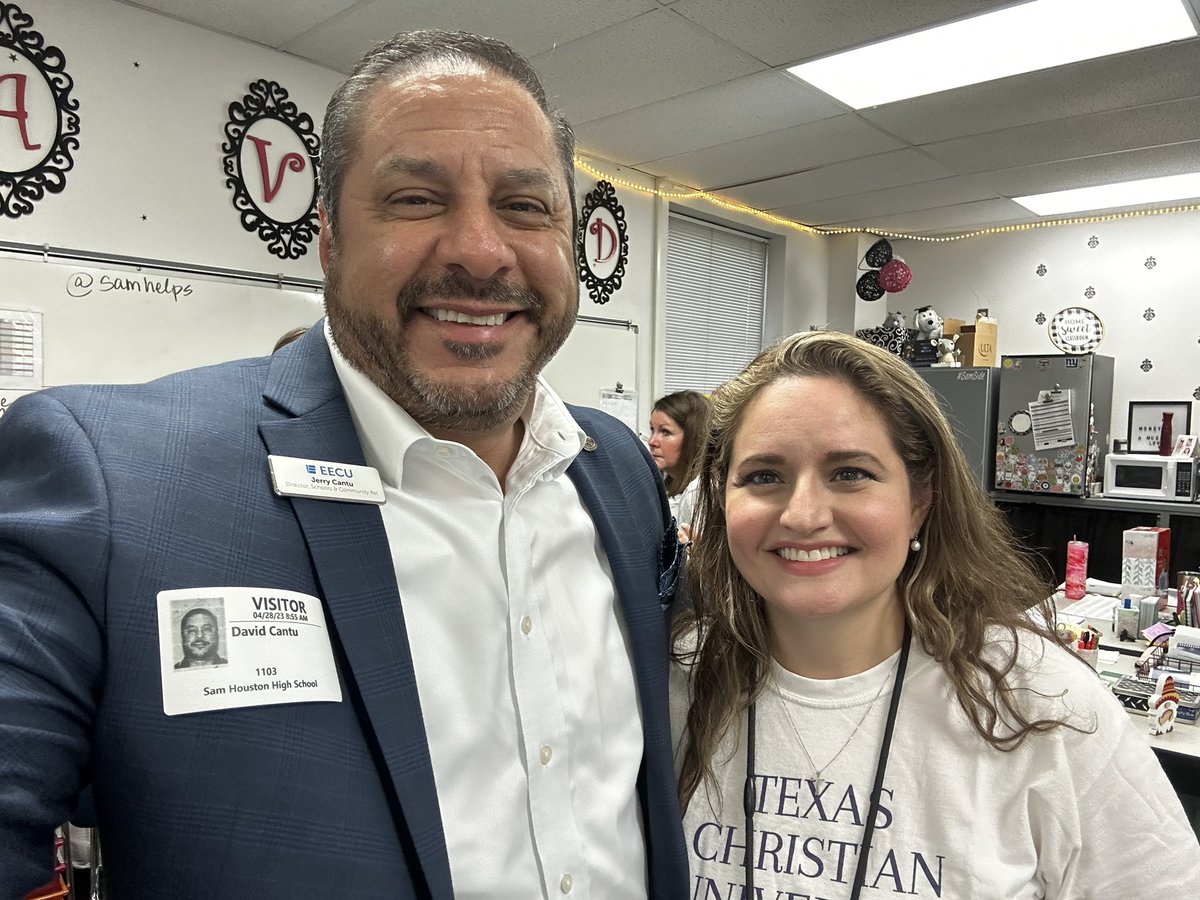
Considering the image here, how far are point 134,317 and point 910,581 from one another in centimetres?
275

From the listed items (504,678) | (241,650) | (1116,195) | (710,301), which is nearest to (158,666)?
(241,650)

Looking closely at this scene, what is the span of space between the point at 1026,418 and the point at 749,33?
3.59 meters

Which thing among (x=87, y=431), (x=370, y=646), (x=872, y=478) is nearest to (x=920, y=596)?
(x=872, y=478)

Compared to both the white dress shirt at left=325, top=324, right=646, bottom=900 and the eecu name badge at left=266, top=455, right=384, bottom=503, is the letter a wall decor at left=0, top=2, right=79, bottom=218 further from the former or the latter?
the eecu name badge at left=266, top=455, right=384, bottom=503

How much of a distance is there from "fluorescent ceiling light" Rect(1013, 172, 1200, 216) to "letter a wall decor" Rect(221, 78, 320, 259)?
4.43 m

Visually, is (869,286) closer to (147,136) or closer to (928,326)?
(928,326)

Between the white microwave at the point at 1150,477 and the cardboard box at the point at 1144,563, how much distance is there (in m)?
1.88

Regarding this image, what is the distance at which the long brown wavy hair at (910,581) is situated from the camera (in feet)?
4.16

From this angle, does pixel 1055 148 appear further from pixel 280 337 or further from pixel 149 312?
pixel 149 312

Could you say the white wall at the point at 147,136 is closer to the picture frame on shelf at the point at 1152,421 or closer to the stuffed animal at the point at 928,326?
the stuffed animal at the point at 928,326

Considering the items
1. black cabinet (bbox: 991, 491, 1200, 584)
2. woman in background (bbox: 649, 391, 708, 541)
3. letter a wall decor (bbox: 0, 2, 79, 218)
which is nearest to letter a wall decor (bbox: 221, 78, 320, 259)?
letter a wall decor (bbox: 0, 2, 79, 218)

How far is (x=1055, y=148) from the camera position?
417 cm

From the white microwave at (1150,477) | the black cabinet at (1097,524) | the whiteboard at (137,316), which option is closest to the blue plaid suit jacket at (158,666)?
the whiteboard at (137,316)

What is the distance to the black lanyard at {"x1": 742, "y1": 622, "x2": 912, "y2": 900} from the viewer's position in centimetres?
113
